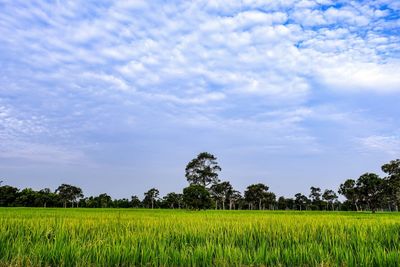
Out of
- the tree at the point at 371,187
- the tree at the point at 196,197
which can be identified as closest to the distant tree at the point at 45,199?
the tree at the point at 196,197

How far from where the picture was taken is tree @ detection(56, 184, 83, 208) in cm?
9212

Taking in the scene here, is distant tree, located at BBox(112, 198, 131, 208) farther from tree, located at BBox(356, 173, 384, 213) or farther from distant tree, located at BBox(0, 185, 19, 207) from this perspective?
tree, located at BBox(356, 173, 384, 213)

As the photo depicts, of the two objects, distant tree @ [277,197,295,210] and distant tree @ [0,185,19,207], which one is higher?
distant tree @ [0,185,19,207]

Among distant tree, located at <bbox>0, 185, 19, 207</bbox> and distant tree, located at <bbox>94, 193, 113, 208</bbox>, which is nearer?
distant tree, located at <bbox>0, 185, 19, 207</bbox>

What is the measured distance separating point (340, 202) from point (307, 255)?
368 ft

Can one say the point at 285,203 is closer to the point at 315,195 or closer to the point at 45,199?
the point at 315,195

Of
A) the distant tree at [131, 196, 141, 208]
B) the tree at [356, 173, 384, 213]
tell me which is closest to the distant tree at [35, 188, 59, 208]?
the distant tree at [131, 196, 141, 208]

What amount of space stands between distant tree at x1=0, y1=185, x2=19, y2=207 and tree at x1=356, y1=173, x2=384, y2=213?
74.0m

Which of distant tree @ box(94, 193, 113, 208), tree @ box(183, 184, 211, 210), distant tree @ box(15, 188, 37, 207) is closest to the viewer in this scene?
tree @ box(183, 184, 211, 210)

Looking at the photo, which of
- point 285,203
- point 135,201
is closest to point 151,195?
point 135,201

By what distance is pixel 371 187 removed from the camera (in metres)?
61.3

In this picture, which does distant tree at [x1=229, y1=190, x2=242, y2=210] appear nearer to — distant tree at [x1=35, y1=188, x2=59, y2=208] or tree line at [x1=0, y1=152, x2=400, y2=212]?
tree line at [x1=0, y1=152, x2=400, y2=212]

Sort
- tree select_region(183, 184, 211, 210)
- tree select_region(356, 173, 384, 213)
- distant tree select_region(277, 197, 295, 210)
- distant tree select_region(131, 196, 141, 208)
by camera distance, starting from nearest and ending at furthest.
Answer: tree select_region(183, 184, 211, 210), tree select_region(356, 173, 384, 213), distant tree select_region(131, 196, 141, 208), distant tree select_region(277, 197, 295, 210)

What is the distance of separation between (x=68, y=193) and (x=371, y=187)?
73360mm
